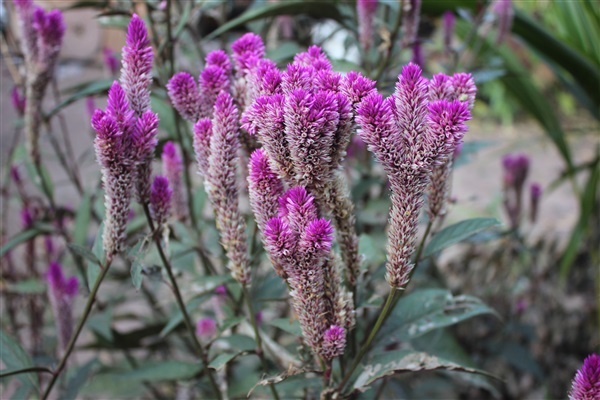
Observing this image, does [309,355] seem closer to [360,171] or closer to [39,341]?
[360,171]

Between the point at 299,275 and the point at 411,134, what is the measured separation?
7.3 inches

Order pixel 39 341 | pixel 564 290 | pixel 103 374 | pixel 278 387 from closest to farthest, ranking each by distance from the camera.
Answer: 1. pixel 278 387
2. pixel 103 374
3. pixel 39 341
4. pixel 564 290

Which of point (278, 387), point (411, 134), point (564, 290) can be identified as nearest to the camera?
point (411, 134)

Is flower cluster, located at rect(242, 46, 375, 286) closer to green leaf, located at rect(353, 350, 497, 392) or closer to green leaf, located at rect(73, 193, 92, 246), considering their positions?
green leaf, located at rect(353, 350, 497, 392)

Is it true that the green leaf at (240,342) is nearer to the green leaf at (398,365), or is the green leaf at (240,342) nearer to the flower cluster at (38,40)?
the green leaf at (398,365)

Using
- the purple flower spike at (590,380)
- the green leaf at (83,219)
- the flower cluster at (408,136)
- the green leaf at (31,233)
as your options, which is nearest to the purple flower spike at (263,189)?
the flower cluster at (408,136)

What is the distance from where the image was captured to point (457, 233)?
93 centimetres

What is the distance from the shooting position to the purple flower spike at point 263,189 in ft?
2.28

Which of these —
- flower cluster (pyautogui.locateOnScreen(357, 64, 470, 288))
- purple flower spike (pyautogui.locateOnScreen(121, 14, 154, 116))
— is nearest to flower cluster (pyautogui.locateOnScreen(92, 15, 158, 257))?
purple flower spike (pyautogui.locateOnScreen(121, 14, 154, 116))

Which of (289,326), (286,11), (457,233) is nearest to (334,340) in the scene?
(289,326)

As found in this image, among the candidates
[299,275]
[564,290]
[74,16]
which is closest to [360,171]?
[299,275]

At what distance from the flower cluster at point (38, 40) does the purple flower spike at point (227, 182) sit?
1.62 ft

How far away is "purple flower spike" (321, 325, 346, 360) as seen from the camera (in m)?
0.71

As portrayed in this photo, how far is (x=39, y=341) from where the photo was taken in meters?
1.79
